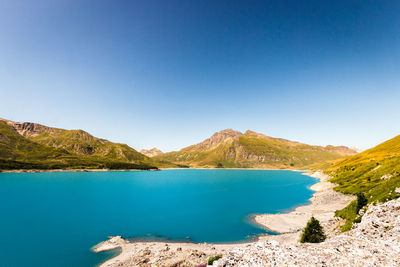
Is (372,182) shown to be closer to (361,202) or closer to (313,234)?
(361,202)

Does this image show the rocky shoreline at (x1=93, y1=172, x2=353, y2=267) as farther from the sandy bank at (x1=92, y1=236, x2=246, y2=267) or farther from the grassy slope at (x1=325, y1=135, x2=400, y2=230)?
the grassy slope at (x1=325, y1=135, x2=400, y2=230)

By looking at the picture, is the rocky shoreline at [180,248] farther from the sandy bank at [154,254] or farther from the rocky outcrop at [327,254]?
the rocky outcrop at [327,254]

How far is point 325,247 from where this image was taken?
42.4 feet

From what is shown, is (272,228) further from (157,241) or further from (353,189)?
(353,189)

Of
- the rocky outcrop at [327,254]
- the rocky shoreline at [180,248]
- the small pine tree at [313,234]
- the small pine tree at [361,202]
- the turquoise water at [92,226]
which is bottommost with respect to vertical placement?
the turquoise water at [92,226]

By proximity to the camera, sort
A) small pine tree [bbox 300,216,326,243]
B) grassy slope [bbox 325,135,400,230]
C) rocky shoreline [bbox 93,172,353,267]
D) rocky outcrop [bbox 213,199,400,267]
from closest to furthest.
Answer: rocky outcrop [bbox 213,199,400,267] < small pine tree [bbox 300,216,326,243] < rocky shoreline [bbox 93,172,353,267] < grassy slope [bbox 325,135,400,230]

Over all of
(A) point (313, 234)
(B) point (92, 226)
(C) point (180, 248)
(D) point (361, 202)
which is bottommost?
(B) point (92, 226)

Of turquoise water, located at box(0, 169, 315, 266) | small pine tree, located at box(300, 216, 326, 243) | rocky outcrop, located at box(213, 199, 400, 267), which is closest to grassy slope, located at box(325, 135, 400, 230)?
small pine tree, located at box(300, 216, 326, 243)

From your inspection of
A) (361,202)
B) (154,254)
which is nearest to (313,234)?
(361,202)

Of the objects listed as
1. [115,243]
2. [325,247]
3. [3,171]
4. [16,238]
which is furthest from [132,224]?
[3,171]

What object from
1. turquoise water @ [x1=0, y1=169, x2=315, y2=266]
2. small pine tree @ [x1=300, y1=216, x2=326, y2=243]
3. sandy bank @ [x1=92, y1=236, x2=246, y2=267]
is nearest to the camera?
small pine tree @ [x1=300, y1=216, x2=326, y2=243]

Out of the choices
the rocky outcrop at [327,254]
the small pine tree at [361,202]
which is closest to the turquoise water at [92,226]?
the small pine tree at [361,202]

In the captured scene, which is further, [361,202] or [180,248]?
[180,248]

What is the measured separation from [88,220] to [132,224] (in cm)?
1447
